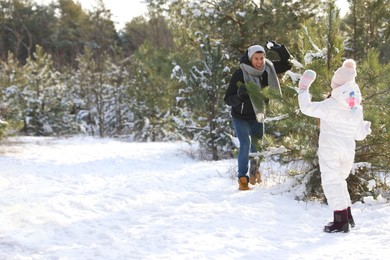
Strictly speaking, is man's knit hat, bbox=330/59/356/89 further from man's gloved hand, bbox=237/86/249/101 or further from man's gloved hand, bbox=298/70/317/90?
man's gloved hand, bbox=237/86/249/101

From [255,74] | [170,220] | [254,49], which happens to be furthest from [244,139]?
[170,220]

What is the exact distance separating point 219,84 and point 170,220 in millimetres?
5097

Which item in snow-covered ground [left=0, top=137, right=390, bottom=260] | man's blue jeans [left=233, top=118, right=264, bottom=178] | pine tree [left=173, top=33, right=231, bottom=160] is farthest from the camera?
pine tree [left=173, top=33, right=231, bottom=160]

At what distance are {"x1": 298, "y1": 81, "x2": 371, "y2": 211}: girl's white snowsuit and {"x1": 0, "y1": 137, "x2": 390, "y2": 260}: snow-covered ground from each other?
423mm

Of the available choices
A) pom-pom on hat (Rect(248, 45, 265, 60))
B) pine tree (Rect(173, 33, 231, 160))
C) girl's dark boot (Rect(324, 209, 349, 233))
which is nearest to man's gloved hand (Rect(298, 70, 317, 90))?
girl's dark boot (Rect(324, 209, 349, 233))

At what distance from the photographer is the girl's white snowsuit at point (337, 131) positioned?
3.71 meters

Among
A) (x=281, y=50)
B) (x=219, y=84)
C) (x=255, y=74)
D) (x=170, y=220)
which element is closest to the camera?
(x=170, y=220)

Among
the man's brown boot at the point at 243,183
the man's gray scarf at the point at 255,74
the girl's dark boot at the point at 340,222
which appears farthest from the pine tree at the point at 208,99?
the girl's dark boot at the point at 340,222

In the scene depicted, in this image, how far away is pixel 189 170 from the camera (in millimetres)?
7211

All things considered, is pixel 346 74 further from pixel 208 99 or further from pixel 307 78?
pixel 208 99

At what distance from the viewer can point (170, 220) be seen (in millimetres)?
4203

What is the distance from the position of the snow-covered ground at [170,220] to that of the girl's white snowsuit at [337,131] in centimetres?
42

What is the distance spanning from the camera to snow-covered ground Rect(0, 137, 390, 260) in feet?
11.0

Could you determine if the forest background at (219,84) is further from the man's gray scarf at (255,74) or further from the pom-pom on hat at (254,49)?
the pom-pom on hat at (254,49)
